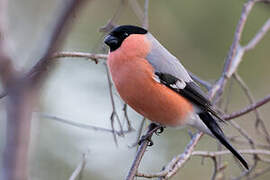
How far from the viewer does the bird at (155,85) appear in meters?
2.85

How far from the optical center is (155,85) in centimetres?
292

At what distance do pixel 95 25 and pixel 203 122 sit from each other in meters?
2.80

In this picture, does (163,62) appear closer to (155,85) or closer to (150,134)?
(155,85)

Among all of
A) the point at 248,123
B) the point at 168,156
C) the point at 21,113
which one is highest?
the point at 21,113

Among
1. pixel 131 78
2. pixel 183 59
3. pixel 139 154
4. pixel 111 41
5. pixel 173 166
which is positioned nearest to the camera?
pixel 139 154

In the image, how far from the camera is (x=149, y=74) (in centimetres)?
292

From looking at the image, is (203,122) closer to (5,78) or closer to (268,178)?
(268,178)

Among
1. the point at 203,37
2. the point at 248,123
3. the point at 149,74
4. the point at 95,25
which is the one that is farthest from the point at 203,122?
the point at 95,25

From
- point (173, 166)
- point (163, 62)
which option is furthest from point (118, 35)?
point (173, 166)

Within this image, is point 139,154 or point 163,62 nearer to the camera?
point 139,154

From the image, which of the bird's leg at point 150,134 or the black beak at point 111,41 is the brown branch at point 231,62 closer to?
the bird's leg at point 150,134

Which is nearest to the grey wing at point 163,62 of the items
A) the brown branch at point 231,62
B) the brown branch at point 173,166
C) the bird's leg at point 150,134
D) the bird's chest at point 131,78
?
the bird's chest at point 131,78

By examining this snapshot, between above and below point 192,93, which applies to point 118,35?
above

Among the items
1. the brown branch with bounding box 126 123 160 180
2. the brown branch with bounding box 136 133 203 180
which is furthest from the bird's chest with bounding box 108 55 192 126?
the brown branch with bounding box 136 133 203 180
